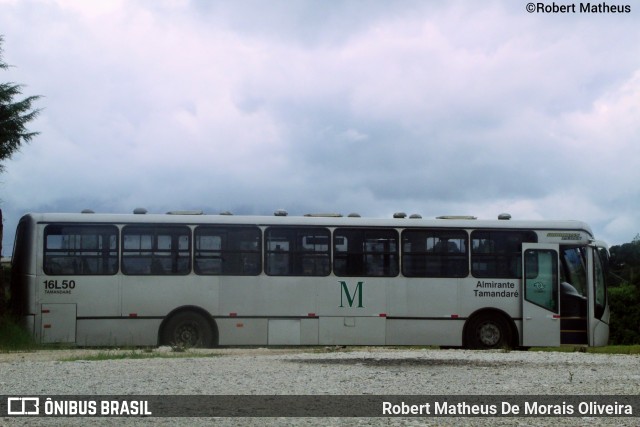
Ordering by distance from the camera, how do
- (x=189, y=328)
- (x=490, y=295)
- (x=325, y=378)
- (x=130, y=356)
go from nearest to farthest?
1. (x=325, y=378)
2. (x=130, y=356)
3. (x=189, y=328)
4. (x=490, y=295)

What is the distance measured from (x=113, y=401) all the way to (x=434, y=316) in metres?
12.5

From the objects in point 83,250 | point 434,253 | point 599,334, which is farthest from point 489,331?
point 83,250

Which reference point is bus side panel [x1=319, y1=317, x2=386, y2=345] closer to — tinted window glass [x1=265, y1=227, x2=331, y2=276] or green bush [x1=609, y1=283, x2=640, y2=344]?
tinted window glass [x1=265, y1=227, x2=331, y2=276]

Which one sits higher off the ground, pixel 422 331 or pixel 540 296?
pixel 540 296

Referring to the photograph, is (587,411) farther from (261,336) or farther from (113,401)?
(261,336)

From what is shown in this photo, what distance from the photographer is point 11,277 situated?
2238 cm

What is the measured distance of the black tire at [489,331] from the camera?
71.3 ft

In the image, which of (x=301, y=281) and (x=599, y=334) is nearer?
(x=301, y=281)

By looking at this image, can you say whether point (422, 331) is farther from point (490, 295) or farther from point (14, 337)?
point (14, 337)

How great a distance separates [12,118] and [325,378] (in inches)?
891

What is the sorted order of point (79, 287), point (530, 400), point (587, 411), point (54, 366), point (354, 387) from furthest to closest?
point (79, 287), point (54, 366), point (354, 387), point (530, 400), point (587, 411)

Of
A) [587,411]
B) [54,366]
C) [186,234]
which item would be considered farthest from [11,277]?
[587,411]

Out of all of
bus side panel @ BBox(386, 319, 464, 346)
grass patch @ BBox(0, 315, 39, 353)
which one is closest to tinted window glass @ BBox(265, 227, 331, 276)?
bus side panel @ BBox(386, 319, 464, 346)

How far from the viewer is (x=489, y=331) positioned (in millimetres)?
21875
